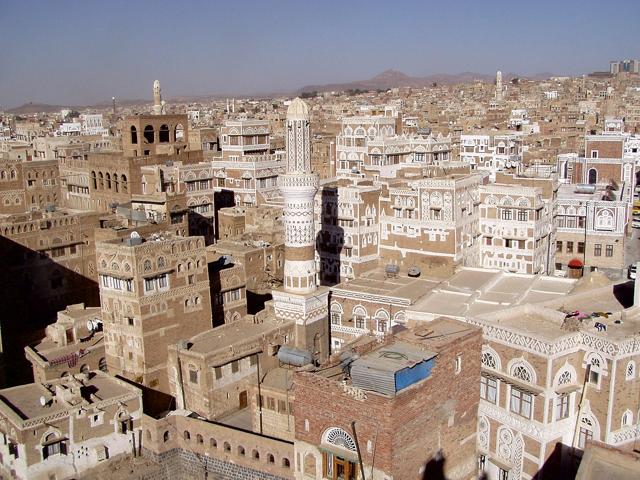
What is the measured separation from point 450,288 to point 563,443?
11.0 m

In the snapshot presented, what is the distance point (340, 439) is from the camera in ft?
65.9

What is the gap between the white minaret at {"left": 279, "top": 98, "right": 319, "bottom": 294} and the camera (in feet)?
108

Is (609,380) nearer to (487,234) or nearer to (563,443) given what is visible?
(563,443)

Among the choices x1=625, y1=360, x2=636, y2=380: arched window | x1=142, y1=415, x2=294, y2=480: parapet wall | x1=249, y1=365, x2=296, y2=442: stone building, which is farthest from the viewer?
x1=249, y1=365, x2=296, y2=442: stone building

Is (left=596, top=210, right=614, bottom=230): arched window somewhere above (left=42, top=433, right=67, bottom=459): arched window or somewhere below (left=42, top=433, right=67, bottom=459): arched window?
above

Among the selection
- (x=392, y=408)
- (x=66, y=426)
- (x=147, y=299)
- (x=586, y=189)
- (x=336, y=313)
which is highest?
(x=586, y=189)

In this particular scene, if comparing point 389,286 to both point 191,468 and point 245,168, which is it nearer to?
point 191,468

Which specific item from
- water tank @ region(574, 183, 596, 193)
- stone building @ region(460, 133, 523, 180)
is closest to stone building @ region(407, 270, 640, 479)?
water tank @ region(574, 183, 596, 193)

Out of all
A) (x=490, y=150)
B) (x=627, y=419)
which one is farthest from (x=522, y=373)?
(x=490, y=150)

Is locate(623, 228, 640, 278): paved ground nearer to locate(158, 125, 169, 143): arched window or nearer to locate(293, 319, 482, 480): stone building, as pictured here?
locate(293, 319, 482, 480): stone building

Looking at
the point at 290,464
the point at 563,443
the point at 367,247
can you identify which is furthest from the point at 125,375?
the point at 563,443

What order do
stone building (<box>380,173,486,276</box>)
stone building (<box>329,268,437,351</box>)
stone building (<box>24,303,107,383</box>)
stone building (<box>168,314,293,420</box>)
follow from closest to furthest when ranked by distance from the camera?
stone building (<box>168,314,293,420</box>)
stone building (<box>24,303,107,383</box>)
stone building (<box>329,268,437,351</box>)
stone building (<box>380,173,486,276</box>)

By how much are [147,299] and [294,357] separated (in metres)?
7.61

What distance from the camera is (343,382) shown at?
781 inches
